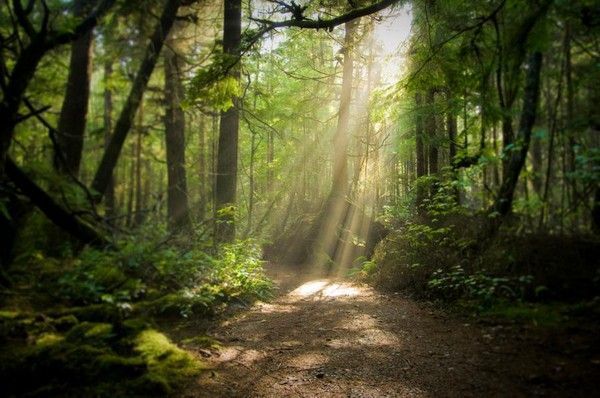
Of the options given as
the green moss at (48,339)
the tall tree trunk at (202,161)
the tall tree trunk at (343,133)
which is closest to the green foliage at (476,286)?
the green moss at (48,339)

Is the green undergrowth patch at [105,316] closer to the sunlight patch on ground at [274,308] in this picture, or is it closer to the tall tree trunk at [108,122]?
the sunlight patch on ground at [274,308]

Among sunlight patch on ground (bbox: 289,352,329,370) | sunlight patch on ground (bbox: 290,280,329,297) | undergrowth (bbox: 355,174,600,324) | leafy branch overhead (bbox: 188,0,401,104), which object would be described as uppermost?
leafy branch overhead (bbox: 188,0,401,104)

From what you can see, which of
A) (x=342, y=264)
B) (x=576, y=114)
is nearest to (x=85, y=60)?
(x=576, y=114)

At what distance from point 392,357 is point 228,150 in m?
8.19

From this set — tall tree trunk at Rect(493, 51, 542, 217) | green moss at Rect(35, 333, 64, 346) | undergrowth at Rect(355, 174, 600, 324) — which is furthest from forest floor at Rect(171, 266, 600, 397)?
tall tree trunk at Rect(493, 51, 542, 217)

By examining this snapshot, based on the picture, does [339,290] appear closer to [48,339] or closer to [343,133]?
[48,339]

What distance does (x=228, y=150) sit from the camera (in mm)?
11242

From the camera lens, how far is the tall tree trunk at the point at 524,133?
20.3ft

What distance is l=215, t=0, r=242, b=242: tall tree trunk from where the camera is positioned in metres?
10.3

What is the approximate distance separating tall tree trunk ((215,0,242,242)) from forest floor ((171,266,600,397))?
4.26 metres

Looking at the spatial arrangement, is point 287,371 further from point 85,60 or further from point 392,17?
point 85,60

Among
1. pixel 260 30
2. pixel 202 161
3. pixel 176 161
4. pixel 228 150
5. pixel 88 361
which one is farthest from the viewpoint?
pixel 202 161

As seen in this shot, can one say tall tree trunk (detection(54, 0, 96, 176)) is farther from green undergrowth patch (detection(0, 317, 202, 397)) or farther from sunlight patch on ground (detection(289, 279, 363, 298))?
sunlight patch on ground (detection(289, 279, 363, 298))

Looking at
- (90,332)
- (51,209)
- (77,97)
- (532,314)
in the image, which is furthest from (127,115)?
(532,314)
